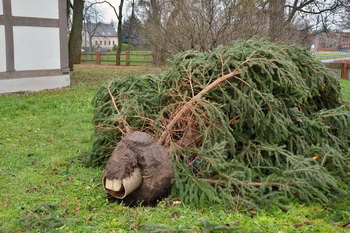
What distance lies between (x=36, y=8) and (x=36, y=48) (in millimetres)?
1400

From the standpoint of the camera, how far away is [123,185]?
415 cm

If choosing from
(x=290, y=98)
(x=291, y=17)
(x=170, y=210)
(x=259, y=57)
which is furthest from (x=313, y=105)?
(x=291, y=17)

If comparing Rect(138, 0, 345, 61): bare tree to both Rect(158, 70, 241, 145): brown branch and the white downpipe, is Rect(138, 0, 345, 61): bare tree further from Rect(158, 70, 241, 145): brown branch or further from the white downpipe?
the white downpipe

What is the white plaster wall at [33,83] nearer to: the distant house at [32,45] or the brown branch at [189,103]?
the distant house at [32,45]

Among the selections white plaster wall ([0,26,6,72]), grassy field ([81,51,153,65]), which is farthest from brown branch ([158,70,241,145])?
grassy field ([81,51,153,65])

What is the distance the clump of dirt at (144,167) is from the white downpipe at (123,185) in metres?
0.04

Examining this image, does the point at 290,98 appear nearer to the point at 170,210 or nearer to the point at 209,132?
the point at 209,132

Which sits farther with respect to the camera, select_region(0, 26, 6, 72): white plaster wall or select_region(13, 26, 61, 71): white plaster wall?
select_region(13, 26, 61, 71): white plaster wall

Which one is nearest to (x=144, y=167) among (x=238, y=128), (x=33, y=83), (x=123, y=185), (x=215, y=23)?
(x=123, y=185)

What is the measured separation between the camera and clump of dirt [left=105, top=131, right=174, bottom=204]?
4230 millimetres

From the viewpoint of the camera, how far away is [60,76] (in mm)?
15141

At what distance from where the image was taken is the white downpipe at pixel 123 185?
417cm

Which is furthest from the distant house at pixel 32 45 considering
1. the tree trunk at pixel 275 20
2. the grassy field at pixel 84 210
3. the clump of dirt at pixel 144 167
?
the clump of dirt at pixel 144 167

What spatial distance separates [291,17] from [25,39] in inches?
416
